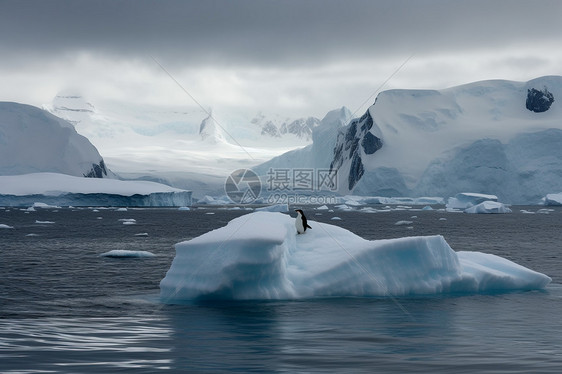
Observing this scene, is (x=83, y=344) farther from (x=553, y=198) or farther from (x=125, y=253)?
(x=553, y=198)

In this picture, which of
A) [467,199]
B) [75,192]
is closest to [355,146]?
[467,199]

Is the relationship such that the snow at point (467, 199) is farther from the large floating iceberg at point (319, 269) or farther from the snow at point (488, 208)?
the large floating iceberg at point (319, 269)

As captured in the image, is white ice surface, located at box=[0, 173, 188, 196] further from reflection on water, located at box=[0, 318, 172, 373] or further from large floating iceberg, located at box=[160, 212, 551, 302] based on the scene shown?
reflection on water, located at box=[0, 318, 172, 373]

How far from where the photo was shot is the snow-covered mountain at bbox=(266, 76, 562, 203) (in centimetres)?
9869

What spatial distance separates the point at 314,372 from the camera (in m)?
8.47

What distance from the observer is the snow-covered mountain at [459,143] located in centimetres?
9869

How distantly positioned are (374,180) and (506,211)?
108 feet

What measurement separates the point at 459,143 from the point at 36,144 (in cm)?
6591

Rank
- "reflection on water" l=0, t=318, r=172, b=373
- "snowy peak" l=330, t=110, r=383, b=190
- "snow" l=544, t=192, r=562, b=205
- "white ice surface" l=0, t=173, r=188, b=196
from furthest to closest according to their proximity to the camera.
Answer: "snowy peak" l=330, t=110, r=383, b=190
"snow" l=544, t=192, r=562, b=205
"white ice surface" l=0, t=173, r=188, b=196
"reflection on water" l=0, t=318, r=172, b=373

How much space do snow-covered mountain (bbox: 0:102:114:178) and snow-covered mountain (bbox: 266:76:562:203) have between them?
152 feet

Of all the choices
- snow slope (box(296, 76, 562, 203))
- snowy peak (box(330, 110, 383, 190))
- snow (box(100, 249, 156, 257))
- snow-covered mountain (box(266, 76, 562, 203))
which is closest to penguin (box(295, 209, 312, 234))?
snow (box(100, 249, 156, 257))

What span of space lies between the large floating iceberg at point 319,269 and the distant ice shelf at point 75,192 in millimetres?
69785

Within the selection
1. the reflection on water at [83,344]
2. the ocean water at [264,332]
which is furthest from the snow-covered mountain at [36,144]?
the reflection on water at [83,344]

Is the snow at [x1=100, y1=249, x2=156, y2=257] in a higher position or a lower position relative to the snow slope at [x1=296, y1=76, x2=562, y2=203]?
lower
